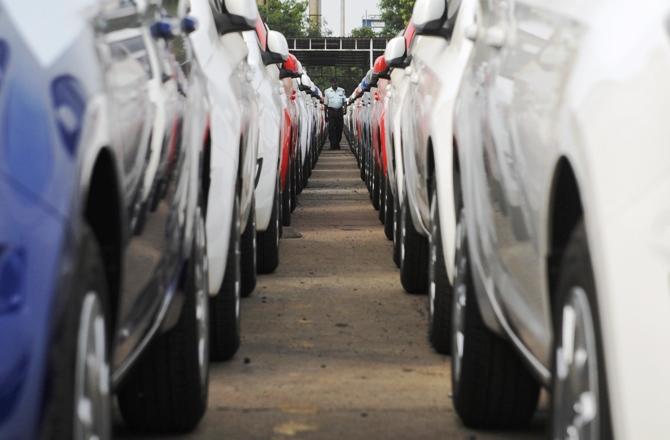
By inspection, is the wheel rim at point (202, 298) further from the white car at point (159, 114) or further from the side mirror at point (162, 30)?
the side mirror at point (162, 30)

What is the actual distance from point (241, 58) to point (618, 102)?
505cm

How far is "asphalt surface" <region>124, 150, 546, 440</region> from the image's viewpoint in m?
5.63

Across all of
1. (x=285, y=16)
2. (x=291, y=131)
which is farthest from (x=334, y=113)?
(x=285, y=16)

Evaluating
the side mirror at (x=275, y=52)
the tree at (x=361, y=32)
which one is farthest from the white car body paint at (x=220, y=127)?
the tree at (x=361, y=32)

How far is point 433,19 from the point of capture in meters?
6.98

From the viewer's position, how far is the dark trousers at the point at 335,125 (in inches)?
1747

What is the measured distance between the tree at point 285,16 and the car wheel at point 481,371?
107 metres

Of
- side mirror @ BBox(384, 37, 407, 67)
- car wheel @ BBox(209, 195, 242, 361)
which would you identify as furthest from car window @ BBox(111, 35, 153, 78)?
side mirror @ BBox(384, 37, 407, 67)

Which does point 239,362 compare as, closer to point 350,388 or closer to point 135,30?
point 350,388

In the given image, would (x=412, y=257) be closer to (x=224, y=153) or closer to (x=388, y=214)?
(x=224, y=153)

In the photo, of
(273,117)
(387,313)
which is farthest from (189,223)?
(273,117)

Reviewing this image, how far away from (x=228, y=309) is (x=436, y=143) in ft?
3.77

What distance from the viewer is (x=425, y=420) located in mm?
5738

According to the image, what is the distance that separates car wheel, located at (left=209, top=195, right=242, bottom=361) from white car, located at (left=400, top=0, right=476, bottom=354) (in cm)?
85
